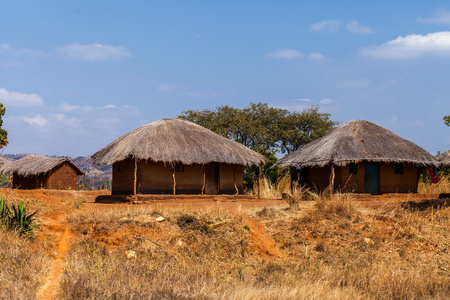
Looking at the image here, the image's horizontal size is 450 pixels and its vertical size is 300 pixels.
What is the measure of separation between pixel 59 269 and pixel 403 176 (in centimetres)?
1699

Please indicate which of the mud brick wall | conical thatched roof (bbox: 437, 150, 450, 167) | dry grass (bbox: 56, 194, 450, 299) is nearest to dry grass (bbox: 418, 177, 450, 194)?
conical thatched roof (bbox: 437, 150, 450, 167)

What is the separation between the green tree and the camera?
30.6m

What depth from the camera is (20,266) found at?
257 inches

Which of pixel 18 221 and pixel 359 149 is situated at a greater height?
pixel 359 149

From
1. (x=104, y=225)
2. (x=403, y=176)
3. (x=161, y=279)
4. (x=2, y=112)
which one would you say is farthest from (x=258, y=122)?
(x=161, y=279)

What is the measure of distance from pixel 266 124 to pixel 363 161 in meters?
13.9

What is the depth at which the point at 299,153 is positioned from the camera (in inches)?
851

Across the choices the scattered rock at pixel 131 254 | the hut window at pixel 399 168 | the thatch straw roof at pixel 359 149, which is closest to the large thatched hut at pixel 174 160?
the thatch straw roof at pixel 359 149

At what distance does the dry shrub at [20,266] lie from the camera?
18.5ft

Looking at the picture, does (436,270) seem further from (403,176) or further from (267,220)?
(403,176)

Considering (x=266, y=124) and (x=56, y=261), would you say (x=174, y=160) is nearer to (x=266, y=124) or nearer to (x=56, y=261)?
(x=56, y=261)

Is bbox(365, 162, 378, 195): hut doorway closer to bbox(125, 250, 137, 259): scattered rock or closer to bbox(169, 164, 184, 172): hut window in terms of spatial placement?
bbox(169, 164, 184, 172): hut window

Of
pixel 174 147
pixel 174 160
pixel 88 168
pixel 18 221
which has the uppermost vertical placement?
pixel 174 147

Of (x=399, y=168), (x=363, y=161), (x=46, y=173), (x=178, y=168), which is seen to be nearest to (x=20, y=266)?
(x=178, y=168)
